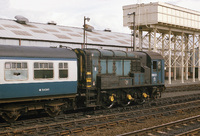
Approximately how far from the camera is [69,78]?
47.4 feet

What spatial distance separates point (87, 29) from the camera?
5006 centimetres

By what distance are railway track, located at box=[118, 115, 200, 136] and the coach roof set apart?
6.04m

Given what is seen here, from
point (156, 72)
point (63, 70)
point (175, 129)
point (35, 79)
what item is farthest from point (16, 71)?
point (156, 72)

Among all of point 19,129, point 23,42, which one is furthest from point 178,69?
point 19,129

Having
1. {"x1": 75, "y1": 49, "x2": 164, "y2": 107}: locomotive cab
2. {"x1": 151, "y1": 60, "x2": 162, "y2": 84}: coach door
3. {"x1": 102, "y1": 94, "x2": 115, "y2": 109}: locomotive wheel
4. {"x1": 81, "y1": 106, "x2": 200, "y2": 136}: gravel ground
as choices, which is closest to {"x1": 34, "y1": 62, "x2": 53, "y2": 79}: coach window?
{"x1": 75, "y1": 49, "x2": 164, "y2": 107}: locomotive cab

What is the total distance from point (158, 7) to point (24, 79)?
83.5ft

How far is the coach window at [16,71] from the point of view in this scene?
12.3 m

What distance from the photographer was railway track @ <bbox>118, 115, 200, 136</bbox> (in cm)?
1168

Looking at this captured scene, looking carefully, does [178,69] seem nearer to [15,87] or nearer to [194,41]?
[194,41]

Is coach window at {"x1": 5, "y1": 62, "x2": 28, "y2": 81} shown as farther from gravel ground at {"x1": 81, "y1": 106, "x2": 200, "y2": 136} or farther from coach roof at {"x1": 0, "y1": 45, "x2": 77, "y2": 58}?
gravel ground at {"x1": 81, "y1": 106, "x2": 200, "y2": 136}

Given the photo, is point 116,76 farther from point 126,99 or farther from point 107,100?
point 126,99

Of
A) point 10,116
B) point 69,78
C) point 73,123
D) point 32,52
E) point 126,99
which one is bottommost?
point 73,123

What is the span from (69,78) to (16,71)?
10.3ft

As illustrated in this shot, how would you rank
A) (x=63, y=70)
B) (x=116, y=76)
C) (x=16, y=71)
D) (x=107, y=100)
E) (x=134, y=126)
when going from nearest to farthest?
(x=16, y=71) < (x=134, y=126) < (x=63, y=70) < (x=107, y=100) < (x=116, y=76)
